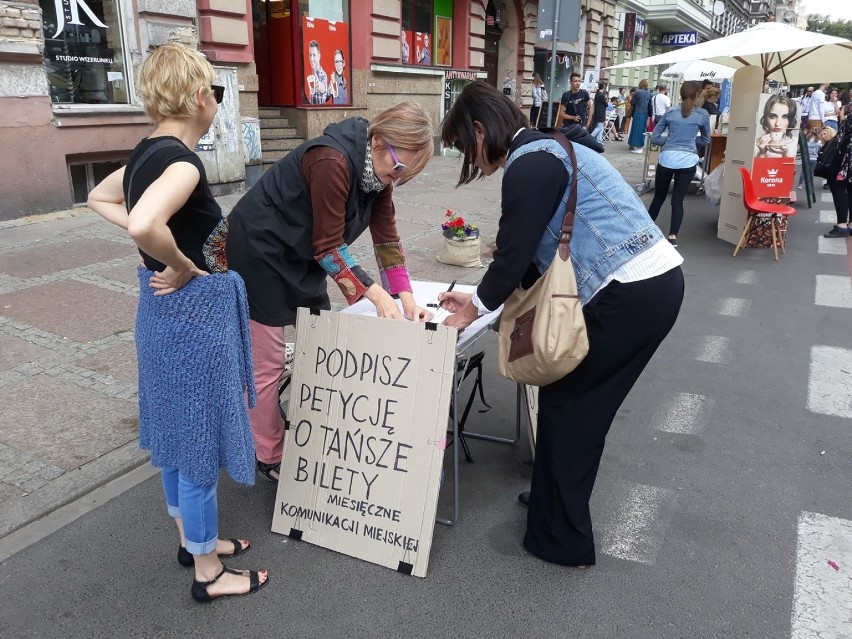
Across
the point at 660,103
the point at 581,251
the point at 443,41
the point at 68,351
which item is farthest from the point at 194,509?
the point at 660,103

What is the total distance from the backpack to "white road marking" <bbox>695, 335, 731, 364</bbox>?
16.1ft

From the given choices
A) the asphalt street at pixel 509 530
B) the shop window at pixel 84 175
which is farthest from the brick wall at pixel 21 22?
the asphalt street at pixel 509 530

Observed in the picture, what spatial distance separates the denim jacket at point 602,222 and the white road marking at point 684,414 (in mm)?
1874

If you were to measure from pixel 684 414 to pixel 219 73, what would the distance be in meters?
8.01

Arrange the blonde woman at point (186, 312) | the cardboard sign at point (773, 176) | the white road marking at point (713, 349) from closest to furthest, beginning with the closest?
1. the blonde woman at point (186, 312)
2. the white road marking at point (713, 349)
3. the cardboard sign at point (773, 176)

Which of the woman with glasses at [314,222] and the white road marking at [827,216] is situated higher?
the woman with glasses at [314,222]

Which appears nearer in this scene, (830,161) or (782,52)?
(830,161)

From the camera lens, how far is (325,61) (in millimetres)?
12406

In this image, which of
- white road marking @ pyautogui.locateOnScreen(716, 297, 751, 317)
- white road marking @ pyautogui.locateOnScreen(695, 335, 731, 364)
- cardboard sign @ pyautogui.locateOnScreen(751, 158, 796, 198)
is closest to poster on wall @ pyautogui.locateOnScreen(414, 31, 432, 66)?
cardboard sign @ pyautogui.locateOnScreen(751, 158, 796, 198)

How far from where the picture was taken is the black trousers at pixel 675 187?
Answer: 812 cm

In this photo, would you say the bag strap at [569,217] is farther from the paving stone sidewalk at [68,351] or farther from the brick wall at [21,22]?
the brick wall at [21,22]

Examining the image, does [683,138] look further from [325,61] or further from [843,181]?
[325,61]

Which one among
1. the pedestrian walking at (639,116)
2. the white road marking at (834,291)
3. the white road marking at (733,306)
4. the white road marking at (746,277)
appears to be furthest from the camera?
the pedestrian walking at (639,116)

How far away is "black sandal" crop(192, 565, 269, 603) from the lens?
2.42 metres
